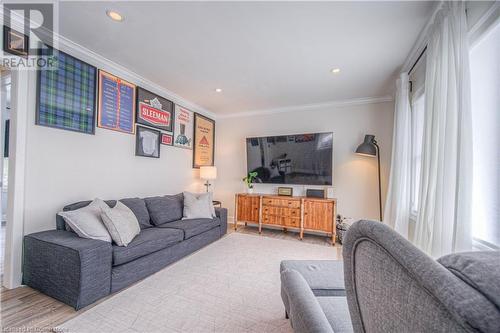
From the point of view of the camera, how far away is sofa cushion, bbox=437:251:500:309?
0.33 meters

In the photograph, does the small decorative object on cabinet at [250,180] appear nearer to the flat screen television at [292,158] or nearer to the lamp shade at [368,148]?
the flat screen television at [292,158]

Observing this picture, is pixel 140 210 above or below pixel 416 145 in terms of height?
below

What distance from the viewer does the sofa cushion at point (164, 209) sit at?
3.06 m

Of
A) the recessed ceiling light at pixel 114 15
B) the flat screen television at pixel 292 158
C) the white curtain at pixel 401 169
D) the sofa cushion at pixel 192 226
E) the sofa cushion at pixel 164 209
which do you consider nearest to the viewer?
the recessed ceiling light at pixel 114 15

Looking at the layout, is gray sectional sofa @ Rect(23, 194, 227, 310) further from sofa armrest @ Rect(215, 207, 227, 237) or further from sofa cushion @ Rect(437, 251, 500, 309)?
sofa cushion @ Rect(437, 251, 500, 309)

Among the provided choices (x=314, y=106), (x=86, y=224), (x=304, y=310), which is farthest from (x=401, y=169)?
(x=86, y=224)

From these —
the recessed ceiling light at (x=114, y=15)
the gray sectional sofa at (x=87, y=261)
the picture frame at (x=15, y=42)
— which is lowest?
the gray sectional sofa at (x=87, y=261)

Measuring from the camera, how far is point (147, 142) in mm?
3395

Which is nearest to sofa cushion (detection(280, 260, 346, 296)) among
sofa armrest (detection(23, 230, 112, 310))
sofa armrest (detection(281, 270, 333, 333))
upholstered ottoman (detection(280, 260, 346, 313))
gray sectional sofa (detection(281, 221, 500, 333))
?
upholstered ottoman (detection(280, 260, 346, 313))

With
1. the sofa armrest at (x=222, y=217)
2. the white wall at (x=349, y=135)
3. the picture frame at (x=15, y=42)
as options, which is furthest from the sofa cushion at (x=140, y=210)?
the white wall at (x=349, y=135)

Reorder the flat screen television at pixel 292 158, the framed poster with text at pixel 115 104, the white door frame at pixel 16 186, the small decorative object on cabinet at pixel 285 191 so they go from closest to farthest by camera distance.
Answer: the white door frame at pixel 16 186, the framed poster with text at pixel 115 104, the flat screen television at pixel 292 158, the small decorative object on cabinet at pixel 285 191

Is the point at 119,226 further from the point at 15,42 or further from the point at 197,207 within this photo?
the point at 15,42

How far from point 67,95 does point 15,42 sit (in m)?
0.56

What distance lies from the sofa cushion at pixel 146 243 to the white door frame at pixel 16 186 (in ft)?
2.93
